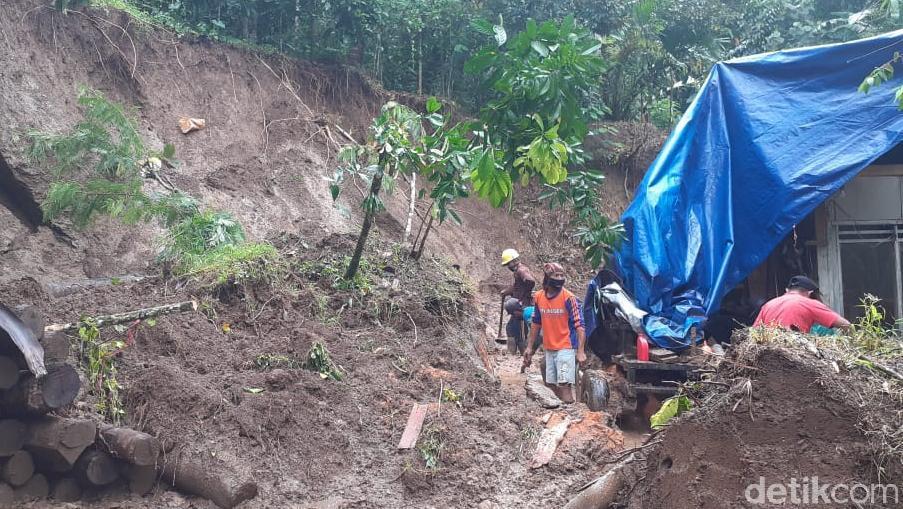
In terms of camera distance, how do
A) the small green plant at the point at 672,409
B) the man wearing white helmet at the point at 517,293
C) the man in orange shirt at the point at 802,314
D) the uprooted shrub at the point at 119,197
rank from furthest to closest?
the man wearing white helmet at the point at 517,293, the uprooted shrub at the point at 119,197, the man in orange shirt at the point at 802,314, the small green plant at the point at 672,409

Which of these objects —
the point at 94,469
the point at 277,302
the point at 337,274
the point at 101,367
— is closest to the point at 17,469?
the point at 94,469

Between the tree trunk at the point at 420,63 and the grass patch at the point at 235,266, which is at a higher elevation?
the tree trunk at the point at 420,63

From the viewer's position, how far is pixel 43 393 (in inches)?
196

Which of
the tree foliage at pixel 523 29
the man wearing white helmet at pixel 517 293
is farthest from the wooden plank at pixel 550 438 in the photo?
the tree foliage at pixel 523 29

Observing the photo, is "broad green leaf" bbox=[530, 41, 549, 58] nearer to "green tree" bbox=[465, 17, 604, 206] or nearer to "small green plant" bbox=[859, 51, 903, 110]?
"green tree" bbox=[465, 17, 604, 206]

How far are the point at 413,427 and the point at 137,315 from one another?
101 inches

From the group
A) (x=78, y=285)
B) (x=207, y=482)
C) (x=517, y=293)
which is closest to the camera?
(x=207, y=482)

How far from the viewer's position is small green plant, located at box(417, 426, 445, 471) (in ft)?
20.4

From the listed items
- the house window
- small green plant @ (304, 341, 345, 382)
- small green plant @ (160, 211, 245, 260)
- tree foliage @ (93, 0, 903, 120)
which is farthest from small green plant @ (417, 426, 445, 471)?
tree foliage @ (93, 0, 903, 120)

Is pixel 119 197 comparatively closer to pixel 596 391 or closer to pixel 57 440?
pixel 57 440

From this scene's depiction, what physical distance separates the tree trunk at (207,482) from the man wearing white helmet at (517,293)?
4719mm

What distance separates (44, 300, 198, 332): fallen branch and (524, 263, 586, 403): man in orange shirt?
3.36 metres

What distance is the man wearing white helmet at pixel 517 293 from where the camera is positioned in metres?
9.50

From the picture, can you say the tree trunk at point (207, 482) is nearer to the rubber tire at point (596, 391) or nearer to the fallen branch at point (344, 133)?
the rubber tire at point (596, 391)
